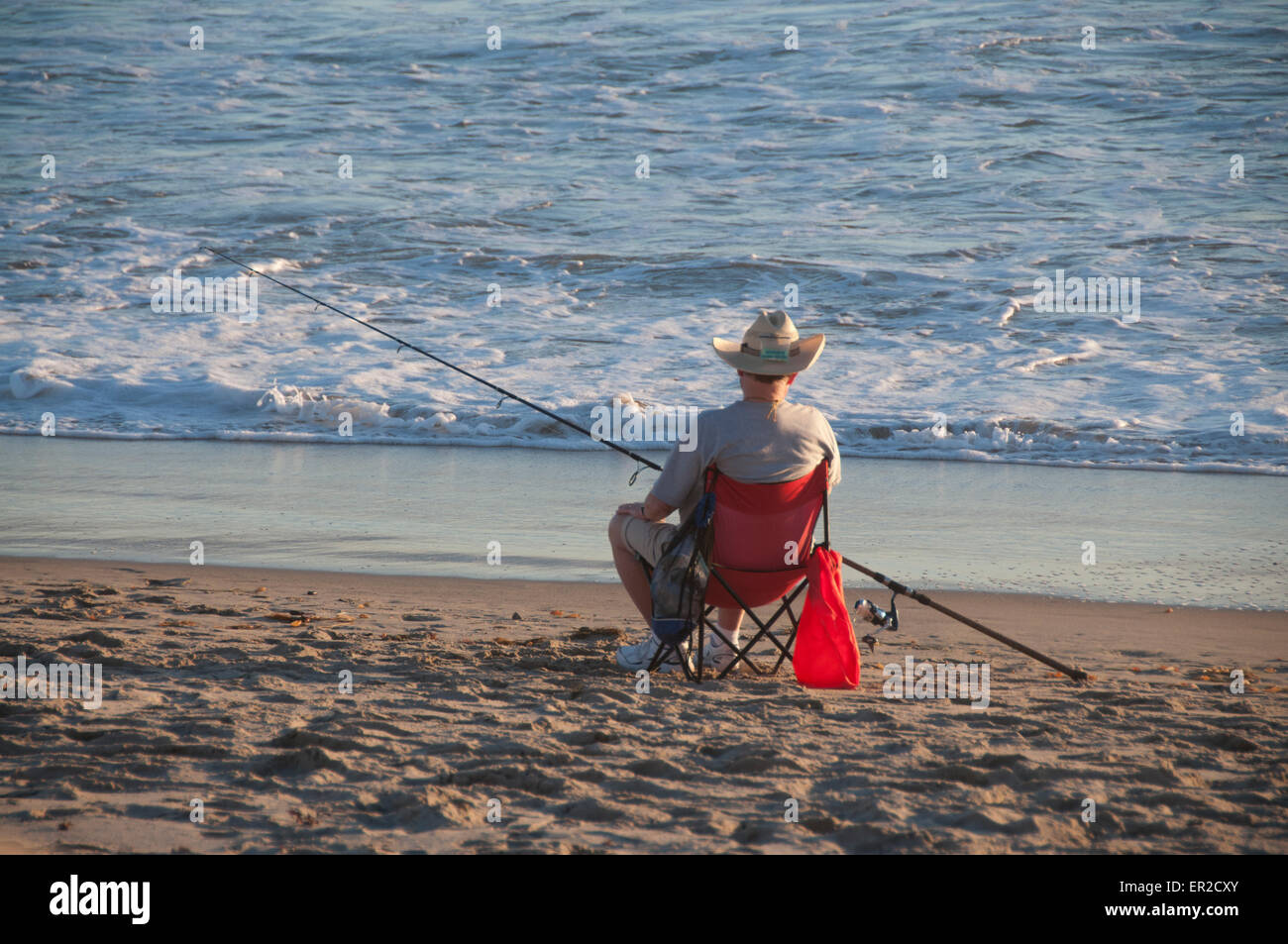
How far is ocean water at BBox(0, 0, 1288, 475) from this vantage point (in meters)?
8.99

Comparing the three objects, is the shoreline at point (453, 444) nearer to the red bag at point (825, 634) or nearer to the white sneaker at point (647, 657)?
the white sneaker at point (647, 657)

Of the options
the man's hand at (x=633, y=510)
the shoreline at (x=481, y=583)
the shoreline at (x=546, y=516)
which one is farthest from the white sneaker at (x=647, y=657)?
the shoreline at (x=546, y=516)

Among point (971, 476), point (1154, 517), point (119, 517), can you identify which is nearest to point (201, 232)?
point (119, 517)

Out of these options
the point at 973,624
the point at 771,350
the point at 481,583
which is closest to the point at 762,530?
the point at 771,350

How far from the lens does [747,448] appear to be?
3312 millimetres

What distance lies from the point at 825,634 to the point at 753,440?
59 centimetres

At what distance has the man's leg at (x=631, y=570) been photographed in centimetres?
354

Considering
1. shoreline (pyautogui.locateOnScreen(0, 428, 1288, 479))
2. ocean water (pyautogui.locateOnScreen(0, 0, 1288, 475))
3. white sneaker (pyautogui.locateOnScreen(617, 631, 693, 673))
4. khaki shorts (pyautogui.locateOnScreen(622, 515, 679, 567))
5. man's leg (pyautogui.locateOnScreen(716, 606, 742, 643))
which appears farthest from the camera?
ocean water (pyautogui.locateOnScreen(0, 0, 1288, 475))

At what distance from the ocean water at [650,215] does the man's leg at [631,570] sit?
4.61 meters

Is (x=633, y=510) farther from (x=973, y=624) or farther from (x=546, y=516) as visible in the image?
(x=546, y=516)

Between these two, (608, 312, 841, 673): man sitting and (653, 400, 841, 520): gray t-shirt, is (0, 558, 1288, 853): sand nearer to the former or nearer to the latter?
(608, 312, 841, 673): man sitting

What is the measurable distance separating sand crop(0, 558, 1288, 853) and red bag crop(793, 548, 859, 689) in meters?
0.07

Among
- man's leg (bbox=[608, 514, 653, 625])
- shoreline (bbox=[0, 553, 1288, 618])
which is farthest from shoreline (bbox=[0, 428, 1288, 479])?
man's leg (bbox=[608, 514, 653, 625])

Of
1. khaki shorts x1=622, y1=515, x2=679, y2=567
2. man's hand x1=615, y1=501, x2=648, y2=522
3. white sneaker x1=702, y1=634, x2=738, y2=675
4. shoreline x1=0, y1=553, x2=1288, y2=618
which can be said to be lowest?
white sneaker x1=702, y1=634, x2=738, y2=675
